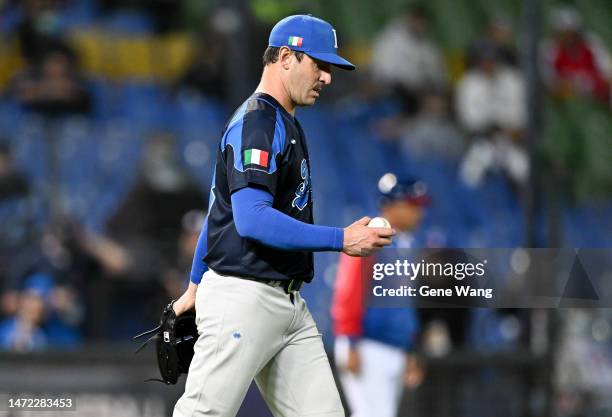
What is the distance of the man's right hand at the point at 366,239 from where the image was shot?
3.76m

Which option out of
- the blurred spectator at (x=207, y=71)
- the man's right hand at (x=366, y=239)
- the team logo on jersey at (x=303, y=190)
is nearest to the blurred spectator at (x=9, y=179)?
the blurred spectator at (x=207, y=71)

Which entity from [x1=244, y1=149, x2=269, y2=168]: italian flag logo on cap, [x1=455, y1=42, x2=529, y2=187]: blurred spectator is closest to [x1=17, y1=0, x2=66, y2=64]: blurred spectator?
[x1=455, y1=42, x2=529, y2=187]: blurred spectator

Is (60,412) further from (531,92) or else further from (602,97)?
(602,97)

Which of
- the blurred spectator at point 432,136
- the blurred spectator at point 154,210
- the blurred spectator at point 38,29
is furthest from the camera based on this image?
the blurred spectator at point 432,136

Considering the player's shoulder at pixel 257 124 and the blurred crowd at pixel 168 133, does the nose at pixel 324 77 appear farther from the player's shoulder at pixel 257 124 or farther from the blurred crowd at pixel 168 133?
the blurred crowd at pixel 168 133

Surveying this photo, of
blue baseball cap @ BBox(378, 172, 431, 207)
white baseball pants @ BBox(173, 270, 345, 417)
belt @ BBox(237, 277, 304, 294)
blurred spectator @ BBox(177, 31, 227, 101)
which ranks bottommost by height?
white baseball pants @ BBox(173, 270, 345, 417)

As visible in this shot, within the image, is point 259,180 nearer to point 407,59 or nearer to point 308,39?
point 308,39

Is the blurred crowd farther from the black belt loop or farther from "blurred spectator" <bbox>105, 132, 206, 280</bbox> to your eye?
the black belt loop

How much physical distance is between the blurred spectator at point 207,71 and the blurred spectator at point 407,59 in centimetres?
159

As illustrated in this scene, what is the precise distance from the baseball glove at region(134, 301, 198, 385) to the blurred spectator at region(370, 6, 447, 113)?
7505mm

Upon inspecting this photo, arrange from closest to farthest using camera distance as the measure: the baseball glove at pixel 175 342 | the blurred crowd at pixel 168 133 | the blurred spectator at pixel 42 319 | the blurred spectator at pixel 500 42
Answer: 1. the baseball glove at pixel 175 342
2. the blurred spectator at pixel 42 319
3. the blurred crowd at pixel 168 133
4. the blurred spectator at pixel 500 42

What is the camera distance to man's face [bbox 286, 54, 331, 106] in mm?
3945

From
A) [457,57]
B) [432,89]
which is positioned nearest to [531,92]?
[432,89]

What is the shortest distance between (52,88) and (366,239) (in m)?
7.35
